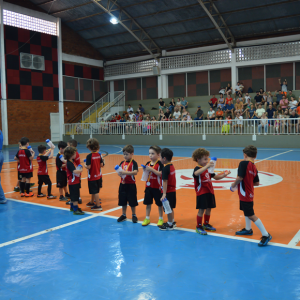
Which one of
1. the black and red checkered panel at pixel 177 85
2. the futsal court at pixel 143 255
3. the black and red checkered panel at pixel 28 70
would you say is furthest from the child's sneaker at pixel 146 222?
the black and red checkered panel at pixel 177 85

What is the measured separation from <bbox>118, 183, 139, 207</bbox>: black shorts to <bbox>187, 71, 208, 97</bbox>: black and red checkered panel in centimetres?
2381

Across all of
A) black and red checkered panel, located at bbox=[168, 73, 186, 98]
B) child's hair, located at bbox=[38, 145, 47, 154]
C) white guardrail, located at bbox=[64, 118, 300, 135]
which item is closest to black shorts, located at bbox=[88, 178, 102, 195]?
child's hair, located at bbox=[38, 145, 47, 154]

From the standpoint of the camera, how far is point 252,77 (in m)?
25.4

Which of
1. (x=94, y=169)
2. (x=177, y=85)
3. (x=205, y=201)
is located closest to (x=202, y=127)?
(x=177, y=85)

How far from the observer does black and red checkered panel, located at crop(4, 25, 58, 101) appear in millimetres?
25047

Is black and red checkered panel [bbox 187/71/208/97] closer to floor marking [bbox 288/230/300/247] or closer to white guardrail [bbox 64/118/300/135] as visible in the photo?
white guardrail [bbox 64/118/300/135]

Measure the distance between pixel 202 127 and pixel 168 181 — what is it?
1634 cm

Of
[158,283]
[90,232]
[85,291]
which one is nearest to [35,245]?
[90,232]

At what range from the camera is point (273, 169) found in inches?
403

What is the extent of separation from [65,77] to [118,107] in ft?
18.8

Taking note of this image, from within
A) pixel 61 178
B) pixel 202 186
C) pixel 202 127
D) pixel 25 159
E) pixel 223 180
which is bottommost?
pixel 223 180

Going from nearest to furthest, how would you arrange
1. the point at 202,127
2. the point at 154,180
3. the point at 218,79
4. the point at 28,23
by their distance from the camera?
the point at 154,180
the point at 202,127
the point at 28,23
the point at 218,79

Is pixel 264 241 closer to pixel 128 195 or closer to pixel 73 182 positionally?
pixel 128 195

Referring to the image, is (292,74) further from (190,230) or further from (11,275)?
(11,275)
